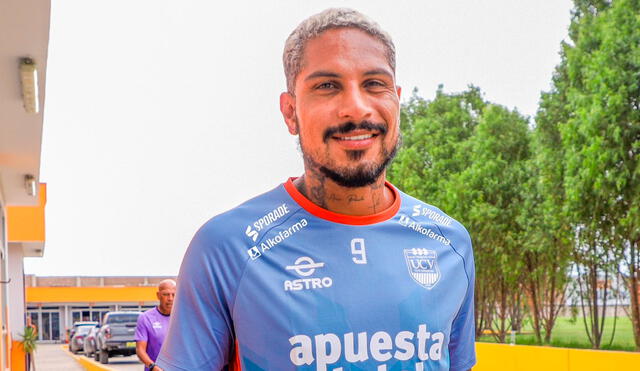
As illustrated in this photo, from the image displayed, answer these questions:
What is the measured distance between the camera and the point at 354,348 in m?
1.85

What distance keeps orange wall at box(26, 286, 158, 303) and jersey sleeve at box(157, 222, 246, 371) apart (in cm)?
6182

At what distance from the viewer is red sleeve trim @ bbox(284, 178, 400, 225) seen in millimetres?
2000

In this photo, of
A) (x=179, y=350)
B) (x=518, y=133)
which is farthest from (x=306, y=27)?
(x=518, y=133)

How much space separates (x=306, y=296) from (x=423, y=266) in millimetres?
331

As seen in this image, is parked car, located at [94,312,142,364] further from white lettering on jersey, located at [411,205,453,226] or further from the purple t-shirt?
Result: white lettering on jersey, located at [411,205,453,226]

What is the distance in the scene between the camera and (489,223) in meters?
32.4

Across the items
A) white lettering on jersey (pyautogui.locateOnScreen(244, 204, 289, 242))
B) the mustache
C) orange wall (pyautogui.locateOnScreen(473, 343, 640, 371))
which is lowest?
orange wall (pyautogui.locateOnScreen(473, 343, 640, 371))

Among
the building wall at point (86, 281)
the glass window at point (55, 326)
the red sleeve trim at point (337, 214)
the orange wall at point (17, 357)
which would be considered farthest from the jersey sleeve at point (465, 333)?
the building wall at point (86, 281)

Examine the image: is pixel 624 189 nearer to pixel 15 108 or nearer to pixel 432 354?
pixel 15 108

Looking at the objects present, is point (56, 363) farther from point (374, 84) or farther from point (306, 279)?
point (374, 84)

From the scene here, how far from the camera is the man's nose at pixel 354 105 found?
1.88m

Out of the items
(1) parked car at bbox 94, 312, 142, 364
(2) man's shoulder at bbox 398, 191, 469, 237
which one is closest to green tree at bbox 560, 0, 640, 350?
(1) parked car at bbox 94, 312, 142, 364

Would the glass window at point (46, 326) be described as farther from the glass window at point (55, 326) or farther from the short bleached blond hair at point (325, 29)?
the short bleached blond hair at point (325, 29)

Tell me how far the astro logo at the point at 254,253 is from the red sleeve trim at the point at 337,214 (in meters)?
0.17
